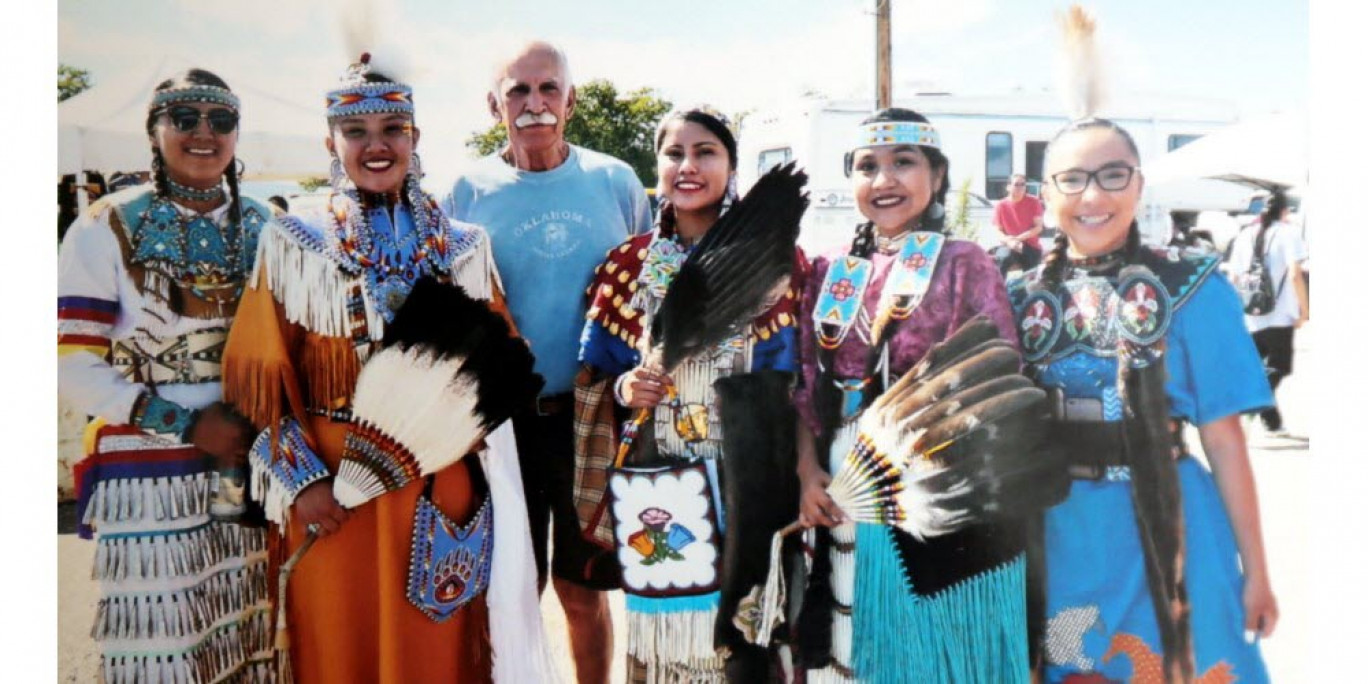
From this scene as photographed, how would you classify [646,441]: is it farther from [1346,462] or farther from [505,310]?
[1346,462]

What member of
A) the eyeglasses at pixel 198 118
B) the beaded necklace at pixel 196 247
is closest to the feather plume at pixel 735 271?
the beaded necklace at pixel 196 247

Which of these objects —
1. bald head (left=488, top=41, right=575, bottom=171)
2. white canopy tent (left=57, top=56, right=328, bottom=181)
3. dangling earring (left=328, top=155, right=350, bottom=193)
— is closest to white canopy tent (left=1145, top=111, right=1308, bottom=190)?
bald head (left=488, top=41, right=575, bottom=171)

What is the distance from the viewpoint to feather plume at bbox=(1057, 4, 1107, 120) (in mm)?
2947

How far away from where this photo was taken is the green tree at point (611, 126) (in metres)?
3.21

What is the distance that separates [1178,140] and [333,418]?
243 centimetres

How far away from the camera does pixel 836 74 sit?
10.7 feet

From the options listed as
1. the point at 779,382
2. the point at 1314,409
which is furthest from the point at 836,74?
the point at 1314,409

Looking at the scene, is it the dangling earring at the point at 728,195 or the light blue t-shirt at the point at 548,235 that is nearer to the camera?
the dangling earring at the point at 728,195

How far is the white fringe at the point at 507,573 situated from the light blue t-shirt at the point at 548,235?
0.80ft

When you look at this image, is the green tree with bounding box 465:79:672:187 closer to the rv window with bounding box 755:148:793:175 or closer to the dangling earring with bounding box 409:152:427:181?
the dangling earring with bounding box 409:152:427:181

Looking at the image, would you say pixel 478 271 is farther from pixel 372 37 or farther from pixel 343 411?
pixel 372 37

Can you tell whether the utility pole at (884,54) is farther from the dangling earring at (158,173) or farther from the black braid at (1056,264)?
the dangling earring at (158,173)

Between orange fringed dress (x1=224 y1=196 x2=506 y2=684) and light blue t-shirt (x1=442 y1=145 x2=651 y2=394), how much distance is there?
0.10 meters

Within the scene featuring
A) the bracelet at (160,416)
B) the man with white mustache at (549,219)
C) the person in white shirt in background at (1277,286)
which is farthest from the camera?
the man with white mustache at (549,219)
